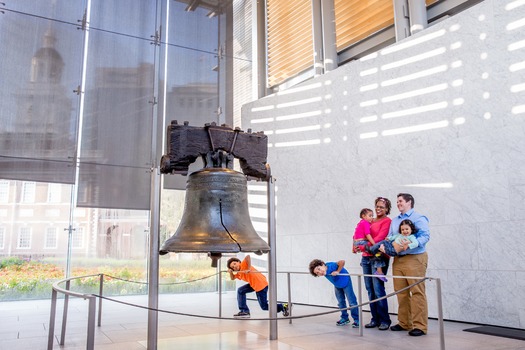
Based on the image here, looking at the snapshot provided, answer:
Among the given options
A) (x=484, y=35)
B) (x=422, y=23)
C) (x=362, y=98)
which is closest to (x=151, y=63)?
(x=362, y=98)

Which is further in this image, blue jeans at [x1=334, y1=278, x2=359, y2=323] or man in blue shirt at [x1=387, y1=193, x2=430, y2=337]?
blue jeans at [x1=334, y1=278, x2=359, y2=323]

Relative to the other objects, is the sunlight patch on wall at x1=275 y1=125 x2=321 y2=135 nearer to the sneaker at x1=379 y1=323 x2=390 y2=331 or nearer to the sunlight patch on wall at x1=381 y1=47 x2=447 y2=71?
the sunlight patch on wall at x1=381 y1=47 x2=447 y2=71

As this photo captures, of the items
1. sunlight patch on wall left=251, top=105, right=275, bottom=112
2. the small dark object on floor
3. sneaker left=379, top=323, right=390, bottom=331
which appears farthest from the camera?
sunlight patch on wall left=251, top=105, right=275, bottom=112

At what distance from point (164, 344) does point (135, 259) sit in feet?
14.6

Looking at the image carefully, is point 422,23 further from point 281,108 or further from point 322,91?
point 281,108

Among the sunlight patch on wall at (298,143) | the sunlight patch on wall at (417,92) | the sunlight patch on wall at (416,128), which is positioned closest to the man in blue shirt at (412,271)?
the sunlight patch on wall at (416,128)

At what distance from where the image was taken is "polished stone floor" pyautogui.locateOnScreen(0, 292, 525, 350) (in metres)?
4.07

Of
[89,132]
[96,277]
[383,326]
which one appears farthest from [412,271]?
[89,132]

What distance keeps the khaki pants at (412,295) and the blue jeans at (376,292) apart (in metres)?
0.19

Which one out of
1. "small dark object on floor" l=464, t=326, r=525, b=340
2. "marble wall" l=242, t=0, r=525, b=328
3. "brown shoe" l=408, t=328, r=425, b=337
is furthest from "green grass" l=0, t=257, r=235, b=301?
"small dark object on floor" l=464, t=326, r=525, b=340

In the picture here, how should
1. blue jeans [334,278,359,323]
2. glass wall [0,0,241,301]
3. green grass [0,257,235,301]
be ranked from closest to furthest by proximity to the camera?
blue jeans [334,278,359,323] → green grass [0,257,235,301] → glass wall [0,0,241,301]

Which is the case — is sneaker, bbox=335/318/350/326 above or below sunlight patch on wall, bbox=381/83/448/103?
below

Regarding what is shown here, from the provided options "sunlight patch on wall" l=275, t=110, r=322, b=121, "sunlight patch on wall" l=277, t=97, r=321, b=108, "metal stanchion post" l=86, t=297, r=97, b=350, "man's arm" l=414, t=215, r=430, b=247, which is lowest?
"metal stanchion post" l=86, t=297, r=97, b=350

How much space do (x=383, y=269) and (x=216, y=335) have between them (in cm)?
199
